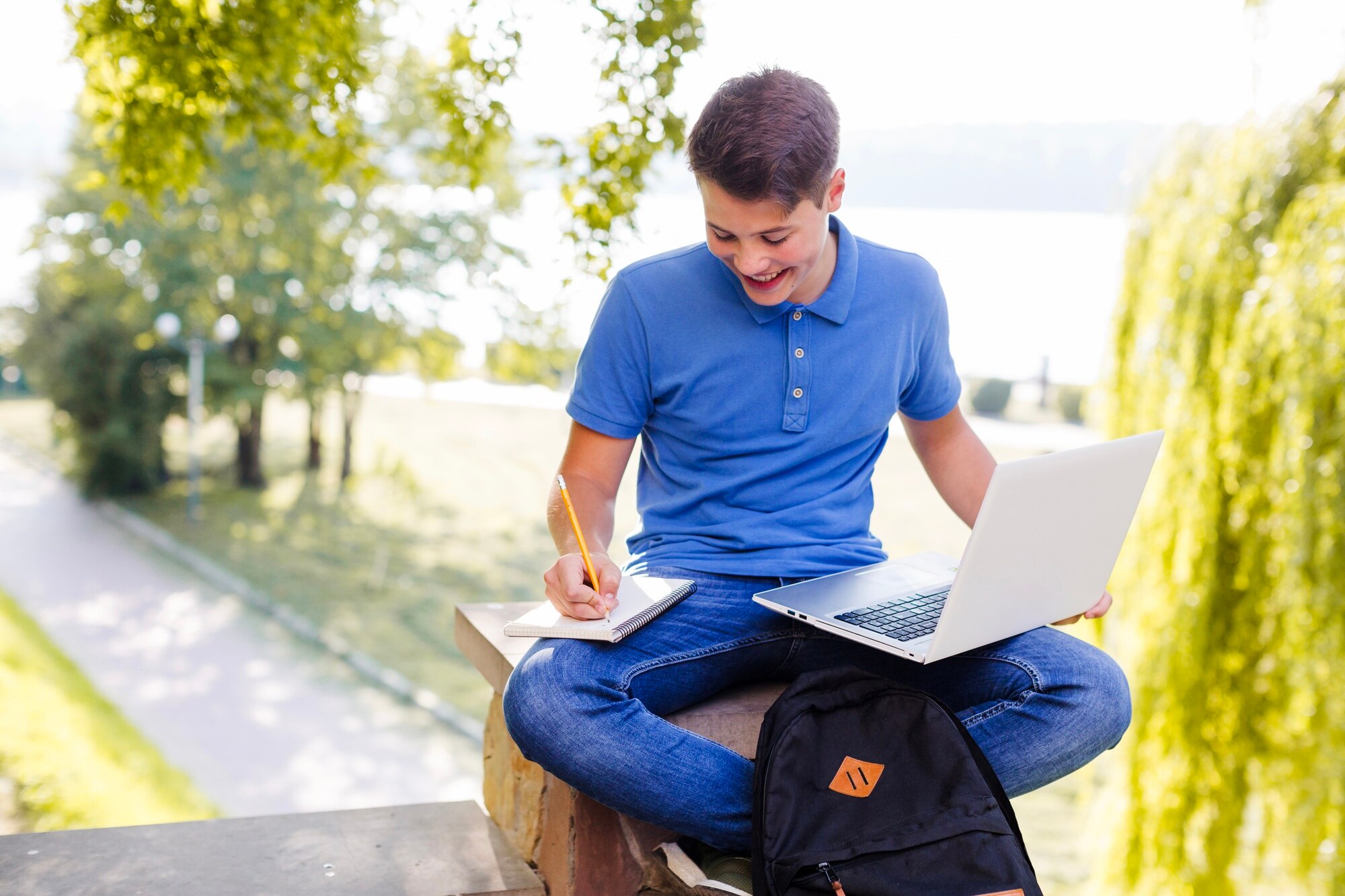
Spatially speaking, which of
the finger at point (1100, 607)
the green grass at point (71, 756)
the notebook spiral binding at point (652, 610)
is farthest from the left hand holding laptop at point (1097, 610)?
the green grass at point (71, 756)

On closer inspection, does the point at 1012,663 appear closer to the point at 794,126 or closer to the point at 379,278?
the point at 794,126

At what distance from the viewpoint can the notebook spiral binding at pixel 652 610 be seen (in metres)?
1.23

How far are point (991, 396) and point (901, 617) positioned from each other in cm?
909

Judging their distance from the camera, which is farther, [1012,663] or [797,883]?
[1012,663]

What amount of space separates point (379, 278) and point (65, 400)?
3884 mm

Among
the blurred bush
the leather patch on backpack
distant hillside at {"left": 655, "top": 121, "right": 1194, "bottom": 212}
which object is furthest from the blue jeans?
the blurred bush

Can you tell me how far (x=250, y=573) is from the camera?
1249cm

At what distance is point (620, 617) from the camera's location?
4.08 ft

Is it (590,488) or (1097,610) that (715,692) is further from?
(1097,610)

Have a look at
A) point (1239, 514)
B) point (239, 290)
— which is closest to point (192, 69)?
point (1239, 514)

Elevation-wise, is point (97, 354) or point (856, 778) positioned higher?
point (856, 778)

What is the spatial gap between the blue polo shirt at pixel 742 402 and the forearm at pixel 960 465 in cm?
18

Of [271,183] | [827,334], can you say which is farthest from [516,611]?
[271,183]

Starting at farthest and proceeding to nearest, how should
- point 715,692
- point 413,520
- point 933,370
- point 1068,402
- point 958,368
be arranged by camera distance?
1. point 413,520
2. point 1068,402
3. point 958,368
4. point 933,370
5. point 715,692
